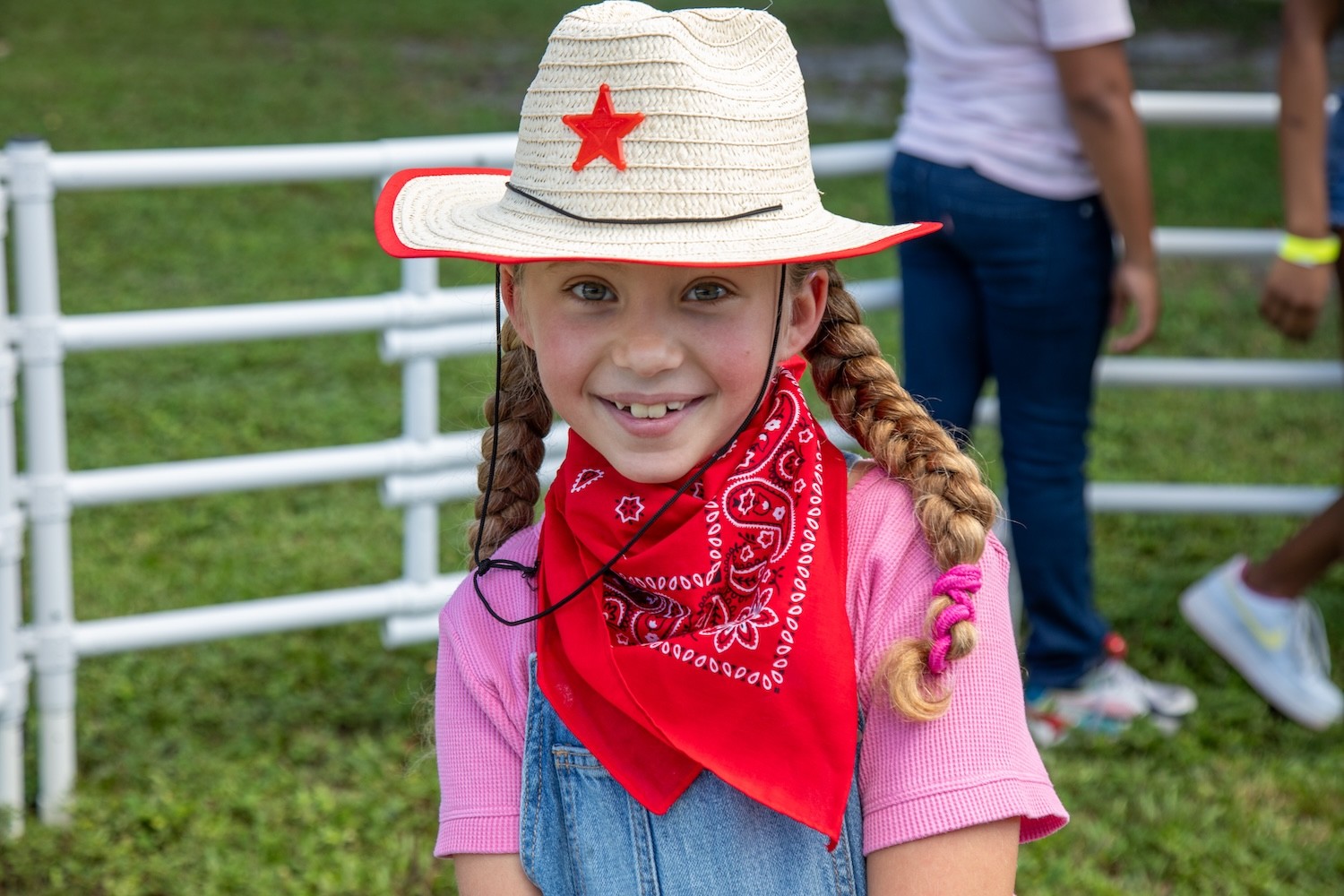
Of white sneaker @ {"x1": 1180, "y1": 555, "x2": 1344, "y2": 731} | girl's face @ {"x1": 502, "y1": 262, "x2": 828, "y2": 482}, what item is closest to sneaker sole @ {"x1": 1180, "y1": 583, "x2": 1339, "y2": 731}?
white sneaker @ {"x1": 1180, "y1": 555, "x2": 1344, "y2": 731}

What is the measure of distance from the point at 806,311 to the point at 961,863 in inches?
23.6

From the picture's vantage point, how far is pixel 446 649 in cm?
179

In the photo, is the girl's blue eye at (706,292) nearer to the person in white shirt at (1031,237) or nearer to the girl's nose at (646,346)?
the girl's nose at (646,346)

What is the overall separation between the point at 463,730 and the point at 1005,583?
2.00ft

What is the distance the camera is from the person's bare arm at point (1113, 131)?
3020 millimetres

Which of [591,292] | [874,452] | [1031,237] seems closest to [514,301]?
[591,292]

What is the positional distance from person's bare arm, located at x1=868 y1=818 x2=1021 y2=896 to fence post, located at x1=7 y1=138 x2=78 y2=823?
6.85 feet

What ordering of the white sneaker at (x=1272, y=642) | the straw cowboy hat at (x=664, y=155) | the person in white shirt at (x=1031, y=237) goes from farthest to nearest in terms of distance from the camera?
the white sneaker at (x=1272, y=642) → the person in white shirt at (x=1031, y=237) → the straw cowboy hat at (x=664, y=155)

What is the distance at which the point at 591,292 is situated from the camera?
160 cm

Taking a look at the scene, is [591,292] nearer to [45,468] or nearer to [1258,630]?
[45,468]

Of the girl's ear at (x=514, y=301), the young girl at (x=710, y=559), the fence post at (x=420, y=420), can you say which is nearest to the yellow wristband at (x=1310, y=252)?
the fence post at (x=420, y=420)

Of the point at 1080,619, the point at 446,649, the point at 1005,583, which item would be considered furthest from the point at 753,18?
the point at 1080,619

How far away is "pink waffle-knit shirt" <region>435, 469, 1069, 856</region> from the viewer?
158cm

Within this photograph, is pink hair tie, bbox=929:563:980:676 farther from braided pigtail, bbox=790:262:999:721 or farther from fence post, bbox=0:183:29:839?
fence post, bbox=0:183:29:839
